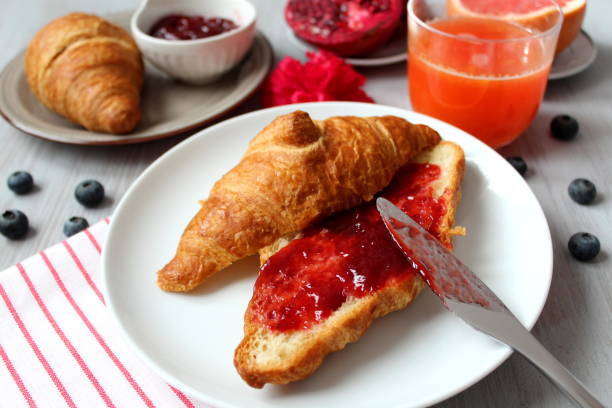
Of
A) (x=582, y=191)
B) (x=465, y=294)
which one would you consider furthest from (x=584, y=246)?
(x=465, y=294)

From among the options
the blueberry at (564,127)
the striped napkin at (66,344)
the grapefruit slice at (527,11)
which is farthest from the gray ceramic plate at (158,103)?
the blueberry at (564,127)

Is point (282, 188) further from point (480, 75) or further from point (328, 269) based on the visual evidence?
point (480, 75)

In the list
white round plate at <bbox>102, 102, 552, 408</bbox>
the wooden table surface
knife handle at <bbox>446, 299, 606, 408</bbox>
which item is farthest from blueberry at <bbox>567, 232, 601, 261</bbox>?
knife handle at <bbox>446, 299, 606, 408</bbox>

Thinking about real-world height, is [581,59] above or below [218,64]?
below

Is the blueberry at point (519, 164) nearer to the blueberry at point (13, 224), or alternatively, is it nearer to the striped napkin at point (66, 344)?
the striped napkin at point (66, 344)

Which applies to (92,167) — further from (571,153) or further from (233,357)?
(571,153)

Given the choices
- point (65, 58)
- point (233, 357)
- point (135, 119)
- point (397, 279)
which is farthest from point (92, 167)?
point (397, 279)
